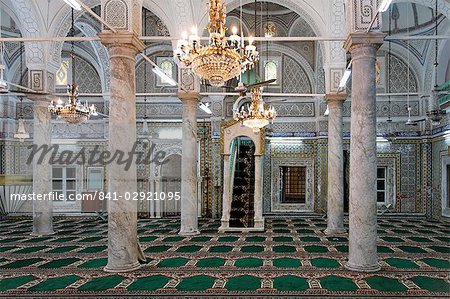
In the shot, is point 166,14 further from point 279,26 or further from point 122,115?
point 279,26

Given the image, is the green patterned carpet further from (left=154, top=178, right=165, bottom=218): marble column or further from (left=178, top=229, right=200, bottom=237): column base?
(left=154, top=178, right=165, bottom=218): marble column

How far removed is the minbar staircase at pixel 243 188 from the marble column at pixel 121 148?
168 inches

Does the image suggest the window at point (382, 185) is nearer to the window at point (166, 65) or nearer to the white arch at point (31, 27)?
the window at point (166, 65)

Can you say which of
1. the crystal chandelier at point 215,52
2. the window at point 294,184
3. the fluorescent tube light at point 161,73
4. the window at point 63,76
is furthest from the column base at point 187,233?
the window at point 63,76

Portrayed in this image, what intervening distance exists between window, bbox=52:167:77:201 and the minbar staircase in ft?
17.5

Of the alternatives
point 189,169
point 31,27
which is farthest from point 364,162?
point 31,27

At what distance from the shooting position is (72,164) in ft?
41.3

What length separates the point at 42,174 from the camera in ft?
27.7

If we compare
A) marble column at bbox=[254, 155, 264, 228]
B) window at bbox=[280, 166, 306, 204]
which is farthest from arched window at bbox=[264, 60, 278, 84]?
marble column at bbox=[254, 155, 264, 228]

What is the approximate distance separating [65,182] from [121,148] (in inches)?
324

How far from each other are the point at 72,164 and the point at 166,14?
6.29 m

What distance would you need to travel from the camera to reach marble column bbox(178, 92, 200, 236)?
8570 millimetres

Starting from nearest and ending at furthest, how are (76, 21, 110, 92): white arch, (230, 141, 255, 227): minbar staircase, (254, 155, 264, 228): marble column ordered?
1. (254, 155, 264, 228): marble column
2. (230, 141, 255, 227): minbar staircase
3. (76, 21, 110, 92): white arch

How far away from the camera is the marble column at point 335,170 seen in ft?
27.8
